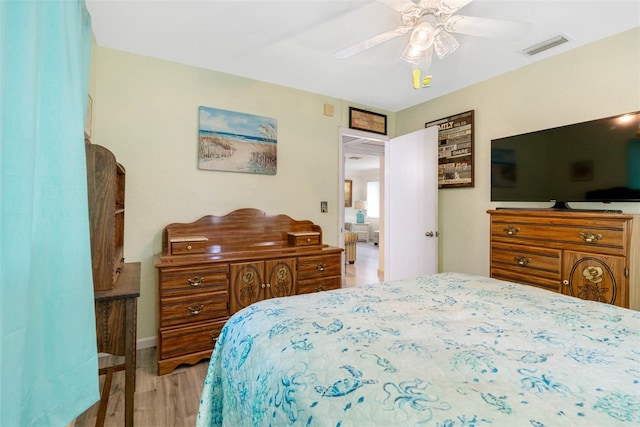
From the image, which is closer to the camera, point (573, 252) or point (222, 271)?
point (573, 252)

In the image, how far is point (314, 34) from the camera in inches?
86.9

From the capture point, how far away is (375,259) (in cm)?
671

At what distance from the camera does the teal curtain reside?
0.63 metres

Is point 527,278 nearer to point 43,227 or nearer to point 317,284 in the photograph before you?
point 317,284

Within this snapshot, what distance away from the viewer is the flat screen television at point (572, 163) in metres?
1.95

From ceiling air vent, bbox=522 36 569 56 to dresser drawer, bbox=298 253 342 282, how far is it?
2.37 m

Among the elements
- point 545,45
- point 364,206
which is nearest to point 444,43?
point 545,45

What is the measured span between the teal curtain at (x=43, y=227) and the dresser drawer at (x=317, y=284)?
71.7 inches

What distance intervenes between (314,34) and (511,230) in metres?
2.15

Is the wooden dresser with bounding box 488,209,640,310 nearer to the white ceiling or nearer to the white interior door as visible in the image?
the white interior door

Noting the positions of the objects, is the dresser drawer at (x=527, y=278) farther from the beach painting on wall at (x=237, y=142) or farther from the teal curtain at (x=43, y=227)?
the teal curtain at (x=43, y=227)

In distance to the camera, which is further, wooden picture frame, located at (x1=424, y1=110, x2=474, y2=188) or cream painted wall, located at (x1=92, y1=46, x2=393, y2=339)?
wooden picture frame, located at (x1=424, y1=110, x2=474, y2=188)

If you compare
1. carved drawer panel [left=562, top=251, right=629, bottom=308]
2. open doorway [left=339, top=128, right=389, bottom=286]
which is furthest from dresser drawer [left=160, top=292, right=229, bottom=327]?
open doorway [left=339, top=128, right=389, bottom=286]

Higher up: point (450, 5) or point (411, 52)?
point (450, 5)
